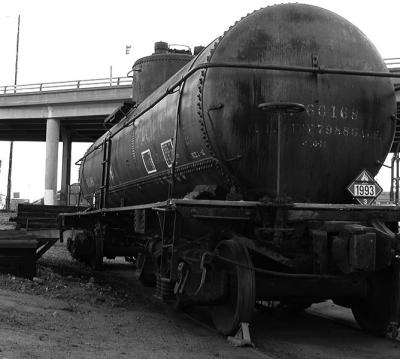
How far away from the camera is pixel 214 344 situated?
573 centimetres

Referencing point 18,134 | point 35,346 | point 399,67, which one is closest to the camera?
point 35,346

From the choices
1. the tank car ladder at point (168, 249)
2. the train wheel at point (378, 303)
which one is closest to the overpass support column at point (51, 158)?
the tank car ladder at point (168, 249)

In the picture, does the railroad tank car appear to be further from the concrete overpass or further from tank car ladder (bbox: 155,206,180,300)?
the concrete overpass

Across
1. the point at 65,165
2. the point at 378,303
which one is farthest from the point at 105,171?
the point at 65,165

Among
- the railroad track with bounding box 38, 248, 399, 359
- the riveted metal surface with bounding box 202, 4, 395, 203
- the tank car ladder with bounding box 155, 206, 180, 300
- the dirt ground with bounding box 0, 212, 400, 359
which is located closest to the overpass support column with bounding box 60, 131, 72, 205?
the dirt ground with bounding box 0, 212, 400, 359

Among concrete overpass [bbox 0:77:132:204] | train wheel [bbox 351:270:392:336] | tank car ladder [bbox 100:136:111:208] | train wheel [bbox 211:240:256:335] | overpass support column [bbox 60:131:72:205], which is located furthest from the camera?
overpass support column [bbox 60:131:72:205]

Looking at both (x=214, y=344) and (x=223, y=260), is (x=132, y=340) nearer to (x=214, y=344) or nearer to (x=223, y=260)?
(x=214, y=344)

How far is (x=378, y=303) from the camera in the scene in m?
6.43

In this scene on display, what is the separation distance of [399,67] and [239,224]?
22103mm

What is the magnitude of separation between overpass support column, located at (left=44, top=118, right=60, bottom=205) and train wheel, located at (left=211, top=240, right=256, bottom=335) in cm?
3019

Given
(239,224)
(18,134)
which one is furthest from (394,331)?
(18,134)

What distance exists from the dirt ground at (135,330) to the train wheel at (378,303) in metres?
0.16

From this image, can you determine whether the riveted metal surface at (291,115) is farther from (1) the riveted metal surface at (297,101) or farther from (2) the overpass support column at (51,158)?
(2) the overpass support column at (51,158)

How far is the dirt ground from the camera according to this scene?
5160 mm
